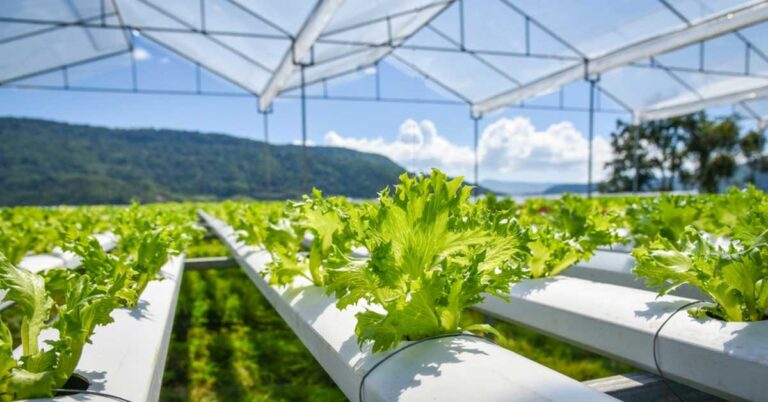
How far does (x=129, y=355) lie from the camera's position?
1.46m

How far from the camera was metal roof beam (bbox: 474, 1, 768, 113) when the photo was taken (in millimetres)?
7273

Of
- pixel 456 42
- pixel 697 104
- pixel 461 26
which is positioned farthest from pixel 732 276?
pixel 697 104

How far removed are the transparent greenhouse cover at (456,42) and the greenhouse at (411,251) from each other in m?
0.05

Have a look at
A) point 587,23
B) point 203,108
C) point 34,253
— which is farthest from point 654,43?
point 203,108

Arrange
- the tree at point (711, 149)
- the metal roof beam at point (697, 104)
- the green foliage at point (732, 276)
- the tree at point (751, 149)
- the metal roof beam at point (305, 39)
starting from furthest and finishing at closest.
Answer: the tree at point (711, 149), the tree at point (751, 149), the metal roof beam at point (697, 104), the metal roof beam at point (305, 39), the green foliage at point (732, 276)

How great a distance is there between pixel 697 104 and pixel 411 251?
13.9m

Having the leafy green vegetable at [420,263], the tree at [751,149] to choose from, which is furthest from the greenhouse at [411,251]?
the tree at [751,149]

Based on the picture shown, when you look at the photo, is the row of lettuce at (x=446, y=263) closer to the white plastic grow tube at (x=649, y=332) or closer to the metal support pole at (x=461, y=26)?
the white plastic grow tube at (x=649, y=332)

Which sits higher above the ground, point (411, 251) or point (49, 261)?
point (411, 251)

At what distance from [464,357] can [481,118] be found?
43.3ft

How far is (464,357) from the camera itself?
4.37 ft

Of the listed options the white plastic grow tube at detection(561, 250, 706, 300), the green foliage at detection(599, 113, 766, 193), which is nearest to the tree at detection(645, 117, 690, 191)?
the green foliage at detection(599, 113, 766, 193)

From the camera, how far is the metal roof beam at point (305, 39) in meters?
6.64

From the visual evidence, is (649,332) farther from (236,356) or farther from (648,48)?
(648,48)
